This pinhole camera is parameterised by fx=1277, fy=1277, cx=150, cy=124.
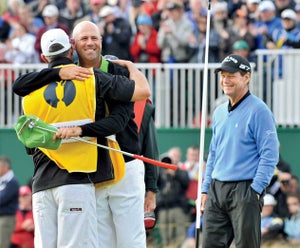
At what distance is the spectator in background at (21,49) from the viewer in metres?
19.7

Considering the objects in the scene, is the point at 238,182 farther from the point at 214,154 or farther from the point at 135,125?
the point at 135,125

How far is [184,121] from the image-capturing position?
752 inches

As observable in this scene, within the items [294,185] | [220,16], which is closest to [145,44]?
[220,16]

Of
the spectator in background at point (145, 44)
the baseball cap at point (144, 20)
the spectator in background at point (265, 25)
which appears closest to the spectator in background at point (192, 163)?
the spectator in background at point (145, 44)

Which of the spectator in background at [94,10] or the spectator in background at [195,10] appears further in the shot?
the spectator in background at [94,10]

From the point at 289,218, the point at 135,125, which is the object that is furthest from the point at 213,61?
the point at 135,125

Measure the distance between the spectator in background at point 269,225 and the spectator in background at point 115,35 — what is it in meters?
3.37

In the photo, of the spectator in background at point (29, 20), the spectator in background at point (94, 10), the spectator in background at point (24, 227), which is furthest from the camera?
the spectator in background at point (29, 20)

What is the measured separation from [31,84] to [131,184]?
1193 mm

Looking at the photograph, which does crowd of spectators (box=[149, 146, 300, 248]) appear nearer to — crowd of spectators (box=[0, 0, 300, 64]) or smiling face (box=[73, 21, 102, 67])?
crowd of spectators (box=[0, 0, 300, 64])


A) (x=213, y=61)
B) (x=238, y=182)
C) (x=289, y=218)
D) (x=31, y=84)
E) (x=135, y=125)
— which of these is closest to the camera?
(x=31, y=84)

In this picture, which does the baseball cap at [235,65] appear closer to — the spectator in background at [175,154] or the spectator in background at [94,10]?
the spectator in background at [175,154]

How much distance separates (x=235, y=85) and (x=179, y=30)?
25.7 feet

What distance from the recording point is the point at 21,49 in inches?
778
